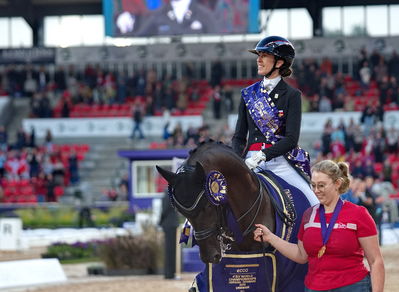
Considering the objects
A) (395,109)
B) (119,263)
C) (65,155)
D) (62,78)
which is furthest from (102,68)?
(119,263)

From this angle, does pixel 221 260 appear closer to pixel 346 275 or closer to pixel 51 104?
pixel 346 275

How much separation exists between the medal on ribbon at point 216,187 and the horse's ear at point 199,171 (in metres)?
0.05

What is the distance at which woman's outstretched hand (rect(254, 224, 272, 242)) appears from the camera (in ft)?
22.3

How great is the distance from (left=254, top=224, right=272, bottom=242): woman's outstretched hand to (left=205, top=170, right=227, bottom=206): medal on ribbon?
0.34 m

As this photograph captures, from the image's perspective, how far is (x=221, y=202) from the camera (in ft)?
21.9

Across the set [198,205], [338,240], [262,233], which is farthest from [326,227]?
[198,205]

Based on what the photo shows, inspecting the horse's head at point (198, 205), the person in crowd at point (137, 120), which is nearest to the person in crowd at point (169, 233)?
the horse's head at point (198, 205)

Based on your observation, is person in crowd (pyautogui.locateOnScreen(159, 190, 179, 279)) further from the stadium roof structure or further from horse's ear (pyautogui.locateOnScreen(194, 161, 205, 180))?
the stadium roof structure

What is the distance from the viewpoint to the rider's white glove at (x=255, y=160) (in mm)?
7273

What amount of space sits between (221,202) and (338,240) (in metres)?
0.89

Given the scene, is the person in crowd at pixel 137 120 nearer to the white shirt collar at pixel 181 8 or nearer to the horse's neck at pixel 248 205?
the white shirt collar at pixel 181 8

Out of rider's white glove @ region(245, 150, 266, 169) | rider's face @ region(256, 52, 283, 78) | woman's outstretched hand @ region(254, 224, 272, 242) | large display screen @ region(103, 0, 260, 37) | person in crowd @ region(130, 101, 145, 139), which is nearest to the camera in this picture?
woman's outstretched hand @ region(254, 224, 272, 242)

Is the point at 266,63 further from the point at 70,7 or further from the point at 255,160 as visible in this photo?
the point at 70,7

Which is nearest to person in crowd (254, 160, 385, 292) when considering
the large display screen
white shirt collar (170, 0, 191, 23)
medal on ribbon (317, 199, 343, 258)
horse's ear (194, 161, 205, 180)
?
medal on ribbon (317, 199, 343, 258)
